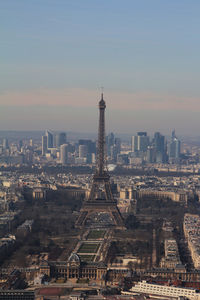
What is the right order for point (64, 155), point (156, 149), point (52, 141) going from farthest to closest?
point (52, 141) → point (156, 149) → point (64, 155)

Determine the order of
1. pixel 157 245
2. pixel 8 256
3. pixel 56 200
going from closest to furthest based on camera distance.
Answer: pixel 8 256, pixel 157 245, pixel 56 200

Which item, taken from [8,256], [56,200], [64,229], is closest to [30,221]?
[64,229]

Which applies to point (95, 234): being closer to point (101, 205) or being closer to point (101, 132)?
point (101, 205)

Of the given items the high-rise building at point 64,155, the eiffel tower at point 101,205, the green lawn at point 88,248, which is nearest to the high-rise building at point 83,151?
the high-rise building at point 64,155

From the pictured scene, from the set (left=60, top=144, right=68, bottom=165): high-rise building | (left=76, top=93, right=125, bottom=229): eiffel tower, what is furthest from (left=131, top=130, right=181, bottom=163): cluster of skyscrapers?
(left=76, top=93, right=125, bottom=229): eiffel tower

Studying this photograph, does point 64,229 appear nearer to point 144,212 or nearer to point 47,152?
point 144,212

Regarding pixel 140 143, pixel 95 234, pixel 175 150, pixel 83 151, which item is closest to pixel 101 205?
pixel 95 234
